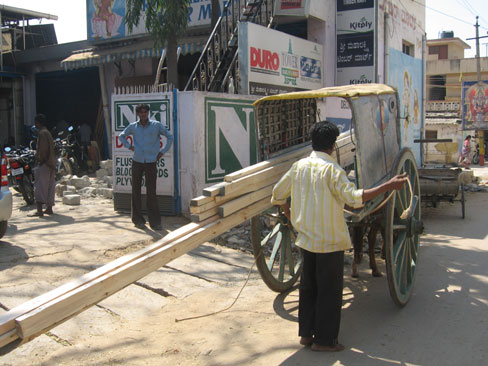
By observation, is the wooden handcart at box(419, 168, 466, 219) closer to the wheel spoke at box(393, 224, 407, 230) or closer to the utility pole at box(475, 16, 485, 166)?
the wheel spoke at box(393, 224, 407, 230)

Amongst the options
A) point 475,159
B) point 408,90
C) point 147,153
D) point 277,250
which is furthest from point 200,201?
point 475,159

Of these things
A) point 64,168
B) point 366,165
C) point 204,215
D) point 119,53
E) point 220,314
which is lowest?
point 220,314

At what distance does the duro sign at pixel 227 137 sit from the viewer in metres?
7.54

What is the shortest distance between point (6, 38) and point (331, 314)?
17008 millimetres

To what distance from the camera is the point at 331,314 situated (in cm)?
333

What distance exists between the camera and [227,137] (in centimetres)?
792

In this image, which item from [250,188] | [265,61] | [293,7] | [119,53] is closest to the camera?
[250,188]

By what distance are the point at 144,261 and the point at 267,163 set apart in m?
1.66

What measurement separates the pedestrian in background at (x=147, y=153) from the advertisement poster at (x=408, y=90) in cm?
815

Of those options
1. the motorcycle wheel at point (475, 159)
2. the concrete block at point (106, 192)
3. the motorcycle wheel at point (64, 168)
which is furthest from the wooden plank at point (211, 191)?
the motorcycle wheel at point (475, 159)

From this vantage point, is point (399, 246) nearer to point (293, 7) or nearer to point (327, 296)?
point (327, 296)

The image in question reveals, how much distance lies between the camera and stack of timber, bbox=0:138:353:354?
214 cm

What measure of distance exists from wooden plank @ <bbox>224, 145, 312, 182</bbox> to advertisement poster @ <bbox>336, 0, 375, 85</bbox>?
7.58 metres

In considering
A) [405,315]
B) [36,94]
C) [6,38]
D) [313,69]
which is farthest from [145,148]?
[6,38]
